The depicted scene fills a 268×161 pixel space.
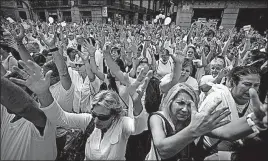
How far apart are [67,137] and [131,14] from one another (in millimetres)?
35501

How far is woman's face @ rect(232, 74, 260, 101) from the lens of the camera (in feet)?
5.38

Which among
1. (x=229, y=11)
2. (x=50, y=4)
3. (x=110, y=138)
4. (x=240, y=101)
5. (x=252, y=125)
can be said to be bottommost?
(x=110, y=138)

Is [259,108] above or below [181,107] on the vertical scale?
above

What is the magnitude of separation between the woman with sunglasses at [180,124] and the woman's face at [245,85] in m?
0.61

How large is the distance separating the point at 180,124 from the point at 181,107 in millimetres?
147

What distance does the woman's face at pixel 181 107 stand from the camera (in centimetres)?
135

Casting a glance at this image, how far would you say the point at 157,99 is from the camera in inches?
85.6

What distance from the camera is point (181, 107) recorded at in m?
1.36

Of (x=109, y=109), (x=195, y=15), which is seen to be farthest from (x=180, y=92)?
(x=195, y=15)

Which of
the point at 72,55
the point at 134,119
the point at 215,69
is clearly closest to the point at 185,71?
the point at 215,69

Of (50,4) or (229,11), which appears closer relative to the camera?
(229,11)

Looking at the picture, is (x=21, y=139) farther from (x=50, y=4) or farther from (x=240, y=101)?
(x=50, y=4)

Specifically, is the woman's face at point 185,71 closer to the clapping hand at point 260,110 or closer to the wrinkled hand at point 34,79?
the clapping hand at point 260,110

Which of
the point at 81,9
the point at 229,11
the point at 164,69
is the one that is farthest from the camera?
the point at 81,9
